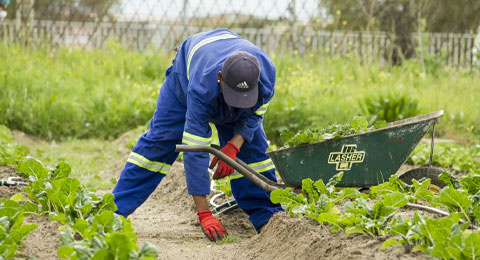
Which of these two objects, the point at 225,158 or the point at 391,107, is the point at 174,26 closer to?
the point at 391,107

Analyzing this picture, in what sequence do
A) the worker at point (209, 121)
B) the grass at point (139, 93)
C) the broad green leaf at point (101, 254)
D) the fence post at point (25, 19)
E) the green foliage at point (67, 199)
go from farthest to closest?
the fence post at point (25, 19)
the grass at point (139, 93)
the worker at point (209, 121)
the green foliage at point (67, 199)
the broad green leaf at point (101, 254)

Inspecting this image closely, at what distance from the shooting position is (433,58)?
10.8 metres

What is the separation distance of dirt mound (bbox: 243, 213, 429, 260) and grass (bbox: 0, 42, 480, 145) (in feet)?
12.2

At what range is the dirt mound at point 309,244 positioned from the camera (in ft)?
8.61

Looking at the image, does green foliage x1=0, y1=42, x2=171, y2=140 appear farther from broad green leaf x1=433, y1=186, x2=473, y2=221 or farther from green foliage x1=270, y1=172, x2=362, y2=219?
broad green leaf x1=433, y1=186, x2=473, y2=221

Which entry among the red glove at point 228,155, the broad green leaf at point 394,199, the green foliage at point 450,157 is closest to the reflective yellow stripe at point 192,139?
the red glove at point 228,155

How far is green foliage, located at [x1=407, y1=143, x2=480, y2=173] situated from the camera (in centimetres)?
586

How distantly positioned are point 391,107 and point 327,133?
3958 mm

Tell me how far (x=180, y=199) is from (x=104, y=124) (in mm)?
3222

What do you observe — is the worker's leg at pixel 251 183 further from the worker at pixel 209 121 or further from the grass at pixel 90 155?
the grass at pixel 90 155

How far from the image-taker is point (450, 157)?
20.0 feet

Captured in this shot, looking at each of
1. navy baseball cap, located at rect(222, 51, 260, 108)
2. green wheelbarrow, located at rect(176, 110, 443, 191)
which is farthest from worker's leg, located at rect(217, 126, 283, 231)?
navy baseball cap, located at rect(222, 51, 260, 108)

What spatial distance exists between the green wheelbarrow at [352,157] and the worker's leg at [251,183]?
0.43 meters

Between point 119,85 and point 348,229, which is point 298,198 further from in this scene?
point 119,85
